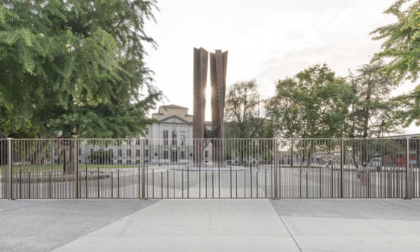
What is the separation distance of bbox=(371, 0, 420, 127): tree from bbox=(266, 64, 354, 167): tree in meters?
14.9

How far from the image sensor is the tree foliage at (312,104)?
33969mm

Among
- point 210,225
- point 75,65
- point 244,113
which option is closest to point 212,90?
point 244,113

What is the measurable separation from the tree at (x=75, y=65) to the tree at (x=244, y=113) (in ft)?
77.2

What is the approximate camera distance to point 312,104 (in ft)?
126

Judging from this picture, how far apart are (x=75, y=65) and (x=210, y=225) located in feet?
20.4

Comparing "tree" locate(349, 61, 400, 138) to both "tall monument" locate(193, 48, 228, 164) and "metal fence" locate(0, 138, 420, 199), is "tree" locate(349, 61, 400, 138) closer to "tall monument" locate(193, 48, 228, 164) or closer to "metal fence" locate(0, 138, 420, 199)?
"tall monument" locate(193, 48, 228, 164)

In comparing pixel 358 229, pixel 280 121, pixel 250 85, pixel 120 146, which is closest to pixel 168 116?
pixel 250 85

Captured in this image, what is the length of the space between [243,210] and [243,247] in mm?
3458

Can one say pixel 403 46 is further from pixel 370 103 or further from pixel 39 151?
pixel 370 103

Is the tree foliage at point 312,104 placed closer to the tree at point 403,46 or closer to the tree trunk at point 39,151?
the tree at point 403,46

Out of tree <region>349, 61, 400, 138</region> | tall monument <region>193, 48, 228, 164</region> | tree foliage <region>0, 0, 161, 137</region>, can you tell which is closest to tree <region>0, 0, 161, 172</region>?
tree foliage <region>0, 0, 161, 137</region>

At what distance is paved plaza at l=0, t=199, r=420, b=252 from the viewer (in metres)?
5.77

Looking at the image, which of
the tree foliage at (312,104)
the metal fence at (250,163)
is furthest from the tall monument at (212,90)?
the metal fence at (250,163)

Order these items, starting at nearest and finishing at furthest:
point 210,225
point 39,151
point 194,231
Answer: point 194,231 < point 210,225 < point 39,151
